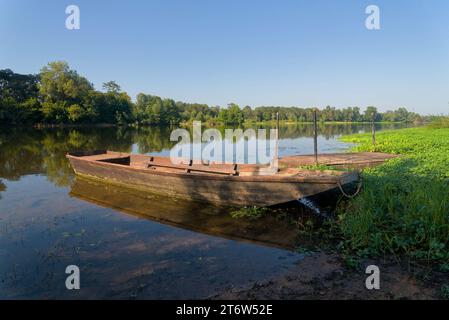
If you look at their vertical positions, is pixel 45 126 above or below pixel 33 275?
above

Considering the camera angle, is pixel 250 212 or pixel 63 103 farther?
pixel 63 103

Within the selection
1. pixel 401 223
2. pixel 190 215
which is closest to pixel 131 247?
pixel 190 215

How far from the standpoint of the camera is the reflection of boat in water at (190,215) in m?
6.06

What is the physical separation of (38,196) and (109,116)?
63.2 metres

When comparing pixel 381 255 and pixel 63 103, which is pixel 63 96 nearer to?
pixel 63 103

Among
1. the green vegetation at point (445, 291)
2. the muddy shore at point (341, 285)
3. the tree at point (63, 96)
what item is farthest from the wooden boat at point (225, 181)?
the tree at point (63, 96)

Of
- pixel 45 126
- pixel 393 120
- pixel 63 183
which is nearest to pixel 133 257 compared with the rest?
pixel 63 183

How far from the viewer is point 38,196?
9383 mm

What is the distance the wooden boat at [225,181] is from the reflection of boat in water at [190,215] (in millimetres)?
261

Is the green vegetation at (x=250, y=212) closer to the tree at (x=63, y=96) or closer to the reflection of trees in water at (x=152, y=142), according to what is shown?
the reflection of trees in water at (x=152, y=142)

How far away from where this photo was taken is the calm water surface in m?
4.26

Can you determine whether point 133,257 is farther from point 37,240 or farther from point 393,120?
point 393,120

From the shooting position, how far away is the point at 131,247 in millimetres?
5641

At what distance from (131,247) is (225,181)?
2652 mm
